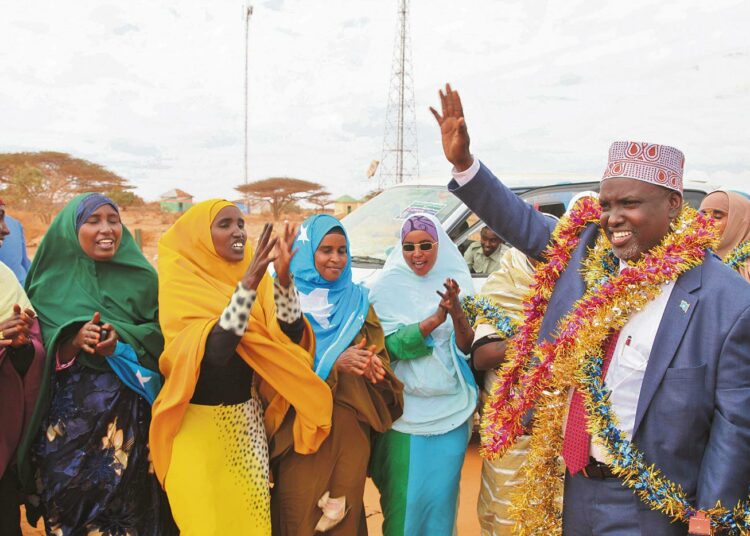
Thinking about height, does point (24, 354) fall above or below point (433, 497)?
above

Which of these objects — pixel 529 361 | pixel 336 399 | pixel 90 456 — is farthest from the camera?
pixel 336 399

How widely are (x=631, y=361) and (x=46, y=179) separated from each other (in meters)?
33.7

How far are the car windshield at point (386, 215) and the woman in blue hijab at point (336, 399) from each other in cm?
230

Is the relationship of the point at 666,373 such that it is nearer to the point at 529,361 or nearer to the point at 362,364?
the point at 529,361

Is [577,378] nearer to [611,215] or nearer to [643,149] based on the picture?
[611,215]

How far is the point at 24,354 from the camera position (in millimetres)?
2771

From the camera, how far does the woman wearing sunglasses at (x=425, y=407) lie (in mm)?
3193

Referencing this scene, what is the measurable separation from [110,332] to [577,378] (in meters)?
1.94

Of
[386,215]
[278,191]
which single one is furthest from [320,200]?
[386,215]

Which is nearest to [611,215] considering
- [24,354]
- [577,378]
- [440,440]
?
[577,378]

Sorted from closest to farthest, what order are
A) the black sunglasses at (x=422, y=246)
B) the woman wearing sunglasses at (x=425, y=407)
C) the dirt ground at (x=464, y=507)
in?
the woman wearing sunglasses at (x=425, y=407) → the black sunglasses at (x=422, y=246) → the dirt ground at (x=464, y=507)

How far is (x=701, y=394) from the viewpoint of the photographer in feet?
6.07

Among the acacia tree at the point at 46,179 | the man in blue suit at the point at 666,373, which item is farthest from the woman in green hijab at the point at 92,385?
the acacia tree at the point at 46,179

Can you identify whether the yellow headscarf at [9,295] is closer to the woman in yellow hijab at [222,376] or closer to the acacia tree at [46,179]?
the woman in yellow hijab at [222,376]
